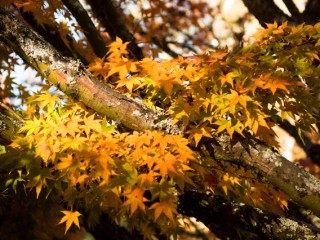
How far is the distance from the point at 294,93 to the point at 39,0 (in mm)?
2682

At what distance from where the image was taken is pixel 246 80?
7.75 ft

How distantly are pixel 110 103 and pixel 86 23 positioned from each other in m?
1.98

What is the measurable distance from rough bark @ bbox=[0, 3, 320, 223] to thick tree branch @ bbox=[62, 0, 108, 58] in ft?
4.84

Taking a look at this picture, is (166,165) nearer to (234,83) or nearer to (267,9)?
(234,83)

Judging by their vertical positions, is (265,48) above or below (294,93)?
above

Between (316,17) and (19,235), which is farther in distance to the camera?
(19,235)

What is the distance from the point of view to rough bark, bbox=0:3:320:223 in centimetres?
250

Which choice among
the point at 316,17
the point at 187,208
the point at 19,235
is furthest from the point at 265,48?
the point at 19,235

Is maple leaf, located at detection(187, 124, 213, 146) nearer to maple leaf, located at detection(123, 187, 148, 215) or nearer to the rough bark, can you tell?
the rough bark

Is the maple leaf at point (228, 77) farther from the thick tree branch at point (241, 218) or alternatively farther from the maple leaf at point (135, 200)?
the thick tree branch at point (241, 218)

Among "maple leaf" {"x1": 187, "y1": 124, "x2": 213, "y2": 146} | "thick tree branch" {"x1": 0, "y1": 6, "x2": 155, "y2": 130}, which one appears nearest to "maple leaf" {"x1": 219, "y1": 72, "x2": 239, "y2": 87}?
"maple leaf" {"x1": 187, "y1": 124, "x2": 213, "y2": 146}

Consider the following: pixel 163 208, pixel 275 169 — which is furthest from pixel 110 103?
pixel 275 169

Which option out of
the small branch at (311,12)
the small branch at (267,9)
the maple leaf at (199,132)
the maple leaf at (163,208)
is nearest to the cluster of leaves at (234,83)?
the maple leaf at (199,132)

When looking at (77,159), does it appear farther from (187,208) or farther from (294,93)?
(294,93)
